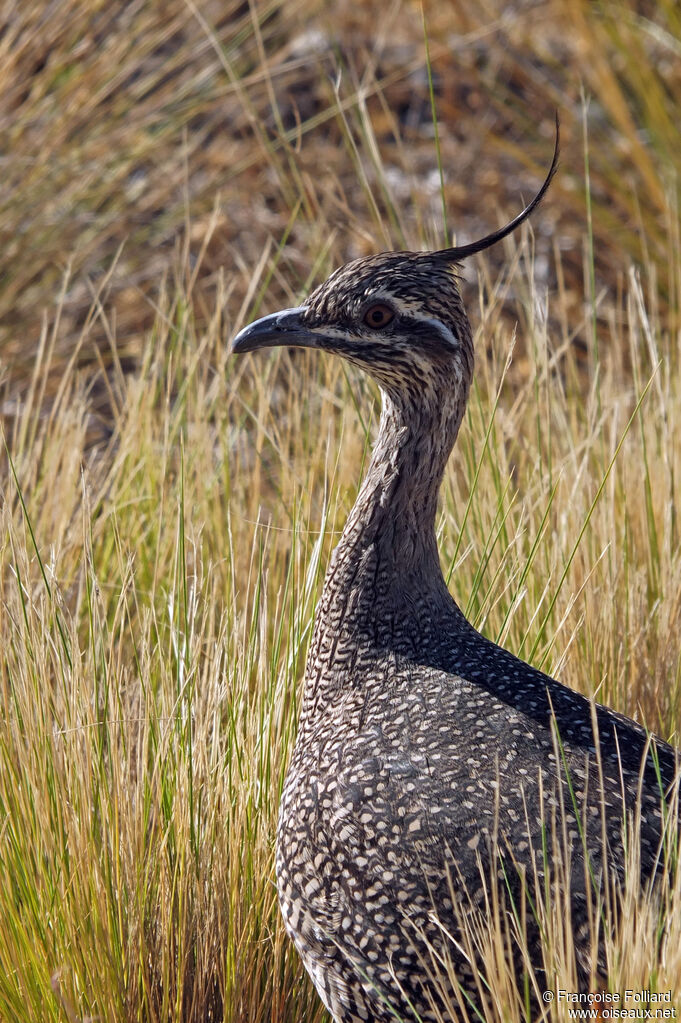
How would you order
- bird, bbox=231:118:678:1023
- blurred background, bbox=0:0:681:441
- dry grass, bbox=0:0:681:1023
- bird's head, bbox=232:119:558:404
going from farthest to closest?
blurred background, bbox=0:0:681:441 → bird's head, bbox=232:119:558:404 → dry grass, bbox=0:0:681:1023 → bird, bbox=231:118:678:1023

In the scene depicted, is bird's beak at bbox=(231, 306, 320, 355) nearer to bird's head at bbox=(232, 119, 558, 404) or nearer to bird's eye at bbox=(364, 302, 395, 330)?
bird's head at bbox=(232, 119, 558, 404)

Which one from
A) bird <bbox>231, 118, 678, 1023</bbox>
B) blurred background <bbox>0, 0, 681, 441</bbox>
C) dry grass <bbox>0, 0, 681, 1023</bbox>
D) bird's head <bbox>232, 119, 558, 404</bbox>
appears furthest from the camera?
blurred background <bbox>0, 0, 681, 441</bbox>

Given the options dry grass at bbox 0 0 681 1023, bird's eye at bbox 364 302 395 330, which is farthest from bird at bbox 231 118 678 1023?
dry grass at bbox 0 0 681 1023

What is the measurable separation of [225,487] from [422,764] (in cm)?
130

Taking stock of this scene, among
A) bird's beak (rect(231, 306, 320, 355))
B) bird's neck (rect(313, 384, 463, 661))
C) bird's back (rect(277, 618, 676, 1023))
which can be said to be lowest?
bird's back (rect(277, 618, 676, 1023))

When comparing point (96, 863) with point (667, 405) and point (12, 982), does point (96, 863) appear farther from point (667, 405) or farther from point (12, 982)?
point (667, 405)

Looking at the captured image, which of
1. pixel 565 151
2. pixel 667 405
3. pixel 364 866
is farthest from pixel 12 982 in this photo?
pixel 565 151

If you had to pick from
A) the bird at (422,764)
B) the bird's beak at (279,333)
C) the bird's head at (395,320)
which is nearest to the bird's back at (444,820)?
the bird at (422,764)

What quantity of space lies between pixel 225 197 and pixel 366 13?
6.08ft

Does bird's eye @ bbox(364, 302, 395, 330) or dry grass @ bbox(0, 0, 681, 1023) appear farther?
bird's eye @ bbox(364, 302, 395, 330)

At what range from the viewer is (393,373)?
8.41 ft

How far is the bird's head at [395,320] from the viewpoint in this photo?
2520mm

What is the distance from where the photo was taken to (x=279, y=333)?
8.47 feet

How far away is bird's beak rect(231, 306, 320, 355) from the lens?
2566mm
